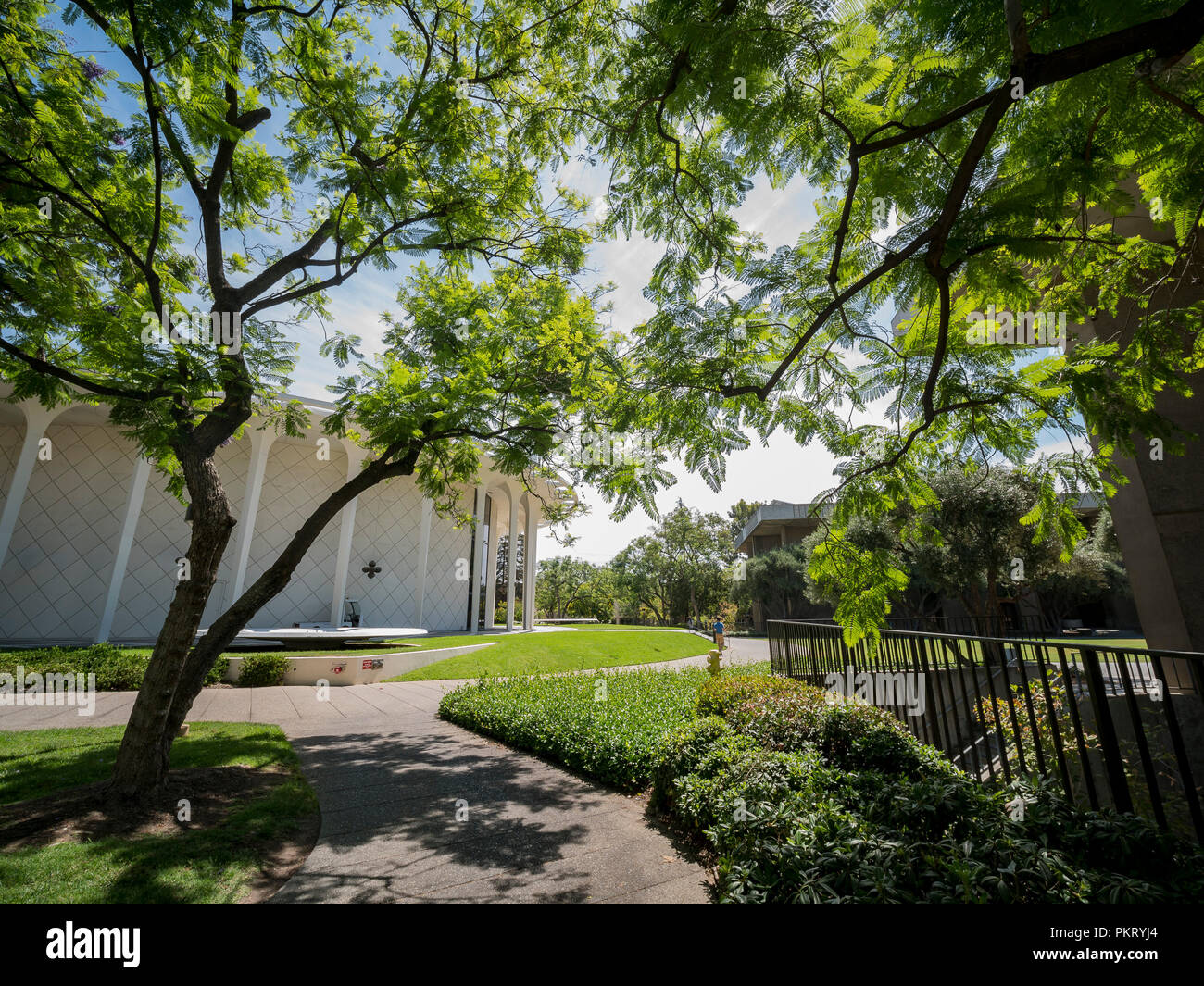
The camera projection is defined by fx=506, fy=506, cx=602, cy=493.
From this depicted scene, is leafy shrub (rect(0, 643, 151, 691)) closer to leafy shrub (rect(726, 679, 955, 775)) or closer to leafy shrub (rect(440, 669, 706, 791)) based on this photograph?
leafy shrub (rect(440, 669, 706, 791))

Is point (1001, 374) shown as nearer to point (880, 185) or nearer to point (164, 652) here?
point (880, 185)

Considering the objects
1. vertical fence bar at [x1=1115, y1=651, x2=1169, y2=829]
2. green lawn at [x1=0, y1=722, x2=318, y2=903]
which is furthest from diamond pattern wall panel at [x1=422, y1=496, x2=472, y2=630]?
vertical fence bar at [x1=1115, y1=651, x2=1169, y2=829]

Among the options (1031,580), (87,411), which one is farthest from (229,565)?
(1031,580)

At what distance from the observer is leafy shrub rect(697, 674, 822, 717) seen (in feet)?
22.6

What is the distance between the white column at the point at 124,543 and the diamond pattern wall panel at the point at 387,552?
7159 millimetres

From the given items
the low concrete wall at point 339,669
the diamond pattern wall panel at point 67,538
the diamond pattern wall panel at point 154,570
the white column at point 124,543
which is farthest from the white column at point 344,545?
the diamond pattern wall panel at point 67,538

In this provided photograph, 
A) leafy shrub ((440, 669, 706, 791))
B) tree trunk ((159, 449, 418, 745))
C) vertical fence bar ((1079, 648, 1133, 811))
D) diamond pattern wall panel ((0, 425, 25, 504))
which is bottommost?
leafy shrub ((440, 669, 706, 791))

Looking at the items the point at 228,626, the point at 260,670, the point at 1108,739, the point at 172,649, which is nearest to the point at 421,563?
the point at 260,670

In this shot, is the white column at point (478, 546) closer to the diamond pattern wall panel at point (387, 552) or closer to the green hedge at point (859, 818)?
the diamond pattern wall panel at point (387, 552)

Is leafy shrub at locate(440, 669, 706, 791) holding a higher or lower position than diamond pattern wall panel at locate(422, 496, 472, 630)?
lower

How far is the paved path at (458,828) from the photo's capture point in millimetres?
3807

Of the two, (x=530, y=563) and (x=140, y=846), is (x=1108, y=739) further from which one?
(x=530, y=563)

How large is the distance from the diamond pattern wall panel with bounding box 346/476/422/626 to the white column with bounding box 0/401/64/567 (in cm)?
974

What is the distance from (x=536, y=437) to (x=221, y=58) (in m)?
4.57
